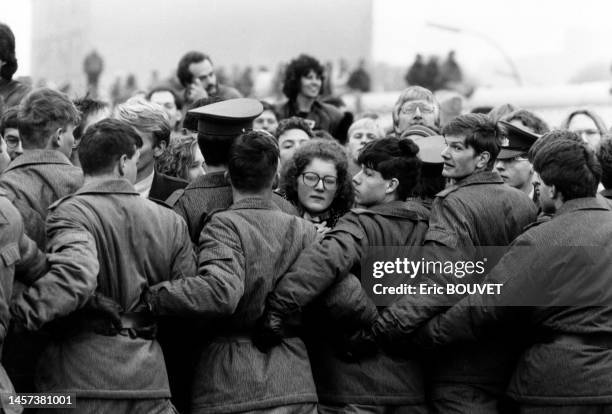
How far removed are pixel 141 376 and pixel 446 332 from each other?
1576mm

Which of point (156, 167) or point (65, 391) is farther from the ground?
point (156, 167)

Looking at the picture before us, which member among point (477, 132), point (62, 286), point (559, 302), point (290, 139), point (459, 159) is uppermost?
point (477, 132)

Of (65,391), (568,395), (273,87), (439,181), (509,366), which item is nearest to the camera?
(65,391)

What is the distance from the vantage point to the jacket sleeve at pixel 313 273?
5621 millimetres

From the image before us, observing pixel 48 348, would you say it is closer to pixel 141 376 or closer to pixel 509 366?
pixel 141 376

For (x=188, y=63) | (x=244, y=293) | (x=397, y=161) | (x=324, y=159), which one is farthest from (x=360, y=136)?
(x=244, y=293)

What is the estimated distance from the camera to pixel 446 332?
5.83 meters

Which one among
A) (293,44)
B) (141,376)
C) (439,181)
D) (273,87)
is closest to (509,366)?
(439,181)

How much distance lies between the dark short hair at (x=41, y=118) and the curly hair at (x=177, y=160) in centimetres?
146

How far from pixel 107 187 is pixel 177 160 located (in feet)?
6.00

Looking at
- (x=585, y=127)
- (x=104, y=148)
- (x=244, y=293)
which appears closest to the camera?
(x=104, y=148)

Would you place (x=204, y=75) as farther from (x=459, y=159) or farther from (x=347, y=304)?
(x=347, y=304)

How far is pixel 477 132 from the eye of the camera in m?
6.27

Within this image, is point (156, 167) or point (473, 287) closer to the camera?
point (473, 287)
